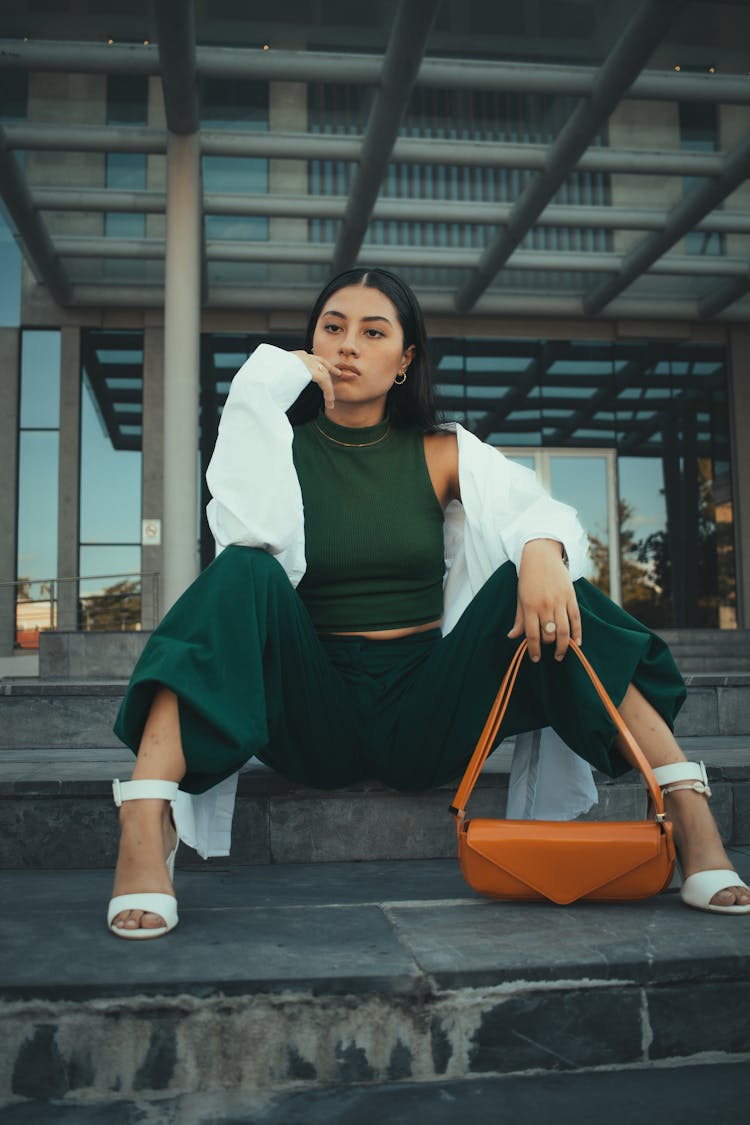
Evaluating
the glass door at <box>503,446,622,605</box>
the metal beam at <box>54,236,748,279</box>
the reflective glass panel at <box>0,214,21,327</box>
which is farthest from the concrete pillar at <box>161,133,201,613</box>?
the glass door at <box>503,446,622,605</box>

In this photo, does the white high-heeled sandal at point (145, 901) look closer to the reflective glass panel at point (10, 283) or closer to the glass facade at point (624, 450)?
the glass facade at point (624, 450)

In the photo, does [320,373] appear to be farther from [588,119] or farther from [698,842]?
[588,119]

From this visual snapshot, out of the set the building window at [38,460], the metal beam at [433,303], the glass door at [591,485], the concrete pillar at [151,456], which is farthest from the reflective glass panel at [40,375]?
the glass door at [591,485]

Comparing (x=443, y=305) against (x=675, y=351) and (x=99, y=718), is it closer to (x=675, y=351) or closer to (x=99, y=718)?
(x=675, y=351)

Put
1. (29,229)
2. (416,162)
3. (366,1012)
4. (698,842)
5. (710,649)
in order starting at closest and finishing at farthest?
1. (366,1012)
2. (698,842)
3. (416,162)
4. (29,229)
5. (710,649)

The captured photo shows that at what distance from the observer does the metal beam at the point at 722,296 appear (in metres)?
12.6

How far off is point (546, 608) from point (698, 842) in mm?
580

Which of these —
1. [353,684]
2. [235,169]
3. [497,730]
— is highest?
[235,169]

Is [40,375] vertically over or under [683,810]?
over

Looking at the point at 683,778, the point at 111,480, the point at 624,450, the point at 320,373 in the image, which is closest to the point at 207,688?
the point at 320,373

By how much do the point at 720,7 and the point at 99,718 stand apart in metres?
7.65

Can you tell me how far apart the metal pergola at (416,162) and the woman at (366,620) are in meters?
5.62

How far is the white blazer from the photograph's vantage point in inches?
84.0

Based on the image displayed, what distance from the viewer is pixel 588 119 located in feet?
27.7
